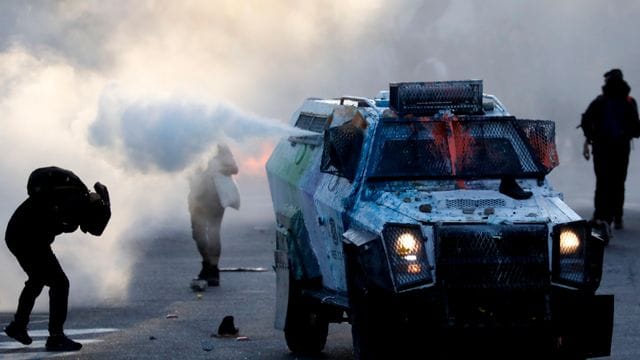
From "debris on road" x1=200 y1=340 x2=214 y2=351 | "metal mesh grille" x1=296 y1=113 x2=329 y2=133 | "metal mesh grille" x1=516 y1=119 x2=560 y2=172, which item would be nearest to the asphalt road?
"debris on road" x1=200 y1=340 x2=214 y2=351

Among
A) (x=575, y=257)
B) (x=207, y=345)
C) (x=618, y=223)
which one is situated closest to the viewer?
(x=575, y=257)

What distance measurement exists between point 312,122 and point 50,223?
2229mm

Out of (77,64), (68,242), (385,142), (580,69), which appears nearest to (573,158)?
(580,69)

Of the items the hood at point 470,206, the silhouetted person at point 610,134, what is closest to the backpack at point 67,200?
the hood at point 470,206

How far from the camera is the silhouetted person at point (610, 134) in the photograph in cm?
2105

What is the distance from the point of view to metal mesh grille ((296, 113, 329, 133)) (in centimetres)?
1305

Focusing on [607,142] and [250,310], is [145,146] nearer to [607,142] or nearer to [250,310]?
[250,310]

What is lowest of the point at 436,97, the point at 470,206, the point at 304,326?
the point at 304,326

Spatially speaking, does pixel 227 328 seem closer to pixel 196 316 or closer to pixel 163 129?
pixel 196 316

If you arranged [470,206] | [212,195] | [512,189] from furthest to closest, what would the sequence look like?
[212,195] < [512,189] < [470,206]

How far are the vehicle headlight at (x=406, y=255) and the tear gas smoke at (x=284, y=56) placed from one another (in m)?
10.5

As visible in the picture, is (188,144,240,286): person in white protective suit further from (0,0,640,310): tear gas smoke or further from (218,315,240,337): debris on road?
(218,315,240,337): debris on road

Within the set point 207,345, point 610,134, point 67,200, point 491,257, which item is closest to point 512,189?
point 491,257

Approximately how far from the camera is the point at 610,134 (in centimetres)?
2114
